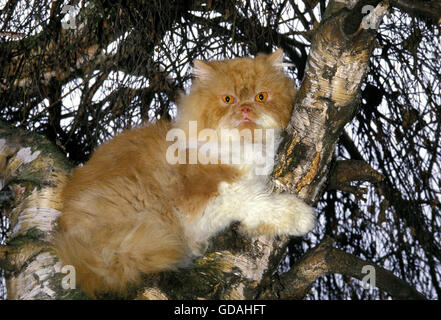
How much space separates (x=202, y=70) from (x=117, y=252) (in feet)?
3.29

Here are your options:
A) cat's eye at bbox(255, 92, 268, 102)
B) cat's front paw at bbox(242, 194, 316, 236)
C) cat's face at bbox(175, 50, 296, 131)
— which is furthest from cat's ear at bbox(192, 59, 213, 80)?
cat's front paw at bbox(242, 194, 316, 236)

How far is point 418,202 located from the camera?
2.88 m

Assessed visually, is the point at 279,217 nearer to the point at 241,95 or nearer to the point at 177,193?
the point at 177,193

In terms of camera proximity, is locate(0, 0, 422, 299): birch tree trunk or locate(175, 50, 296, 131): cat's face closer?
locate(0, 0, 422, 299): birch tree trunk

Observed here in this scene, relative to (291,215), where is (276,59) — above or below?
above

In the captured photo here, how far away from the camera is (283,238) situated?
2029 mm

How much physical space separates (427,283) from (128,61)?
2188mm

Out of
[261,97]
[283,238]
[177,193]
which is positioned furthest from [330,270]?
[261,97]

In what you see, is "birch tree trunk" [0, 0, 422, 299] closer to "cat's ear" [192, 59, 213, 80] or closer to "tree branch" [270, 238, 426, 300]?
"tree branch" [270, 238, 426, 300]

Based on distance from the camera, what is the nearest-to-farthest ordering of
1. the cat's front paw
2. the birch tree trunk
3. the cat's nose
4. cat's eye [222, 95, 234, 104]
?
1. the birch tree trunk
2. the cat's front paw
3. the cat's nose
4. cat's eye [222, 95, 234, 104]

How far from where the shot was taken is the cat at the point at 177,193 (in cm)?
191

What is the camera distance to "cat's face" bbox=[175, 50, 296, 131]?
229cm

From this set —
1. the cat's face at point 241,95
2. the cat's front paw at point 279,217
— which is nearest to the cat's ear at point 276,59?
the cat's face at point 241,95
